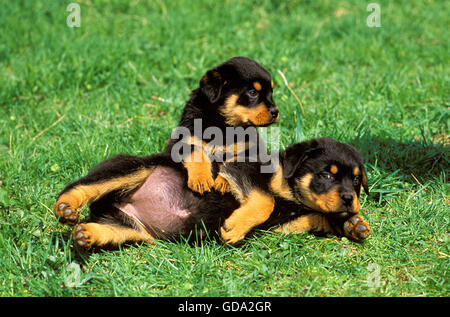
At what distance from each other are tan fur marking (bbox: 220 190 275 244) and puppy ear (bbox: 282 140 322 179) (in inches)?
9.5

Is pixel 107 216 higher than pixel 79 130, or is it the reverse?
pixel 79 130

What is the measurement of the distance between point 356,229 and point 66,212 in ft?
6.21

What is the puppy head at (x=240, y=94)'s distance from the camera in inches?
154

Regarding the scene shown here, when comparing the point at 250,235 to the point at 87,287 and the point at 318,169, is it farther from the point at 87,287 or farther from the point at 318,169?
the point at 87,287

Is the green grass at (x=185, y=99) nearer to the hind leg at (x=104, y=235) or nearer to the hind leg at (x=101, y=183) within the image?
the hind leg at (x=104, y=235)

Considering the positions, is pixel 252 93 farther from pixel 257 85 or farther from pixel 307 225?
pixel 307 225

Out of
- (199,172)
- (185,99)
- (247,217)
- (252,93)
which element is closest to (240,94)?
(252,93)

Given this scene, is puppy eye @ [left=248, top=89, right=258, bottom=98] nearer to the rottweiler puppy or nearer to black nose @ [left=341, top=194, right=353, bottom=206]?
the rottweiler puppy

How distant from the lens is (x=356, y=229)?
3.38 meters

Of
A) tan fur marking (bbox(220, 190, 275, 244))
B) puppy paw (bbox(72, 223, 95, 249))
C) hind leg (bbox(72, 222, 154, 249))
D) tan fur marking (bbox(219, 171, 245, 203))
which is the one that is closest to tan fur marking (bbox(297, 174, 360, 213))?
tan fur marking (bbox(220, 190, 275, 244))

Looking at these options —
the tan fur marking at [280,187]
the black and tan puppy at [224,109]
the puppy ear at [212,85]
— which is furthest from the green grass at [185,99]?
the puppy ear at [212,85]

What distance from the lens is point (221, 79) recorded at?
3.99 m

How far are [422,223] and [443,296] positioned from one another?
73 cm
